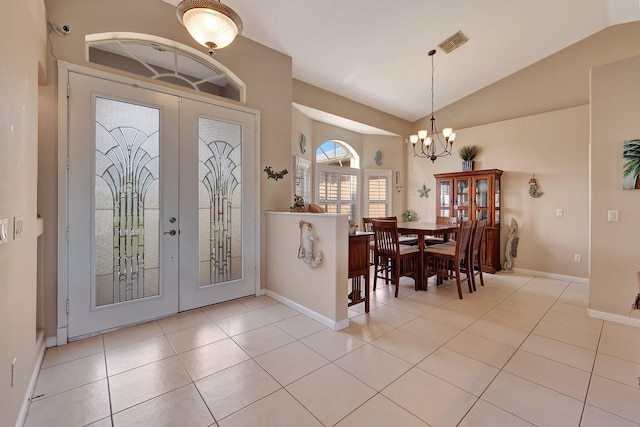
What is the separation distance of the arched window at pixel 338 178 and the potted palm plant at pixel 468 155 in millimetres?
2218

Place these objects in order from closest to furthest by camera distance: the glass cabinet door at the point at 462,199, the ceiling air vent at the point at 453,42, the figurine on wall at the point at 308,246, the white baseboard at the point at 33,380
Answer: the white baseboard at the point at 33,380
the figurine on wall at the point at 308,246
the ceiling air vent at the point at 453,42
the glass cabinet door at the point at 462,199

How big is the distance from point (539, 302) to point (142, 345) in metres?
4.50

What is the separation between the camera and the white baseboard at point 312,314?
8.73 ft

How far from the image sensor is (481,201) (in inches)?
201

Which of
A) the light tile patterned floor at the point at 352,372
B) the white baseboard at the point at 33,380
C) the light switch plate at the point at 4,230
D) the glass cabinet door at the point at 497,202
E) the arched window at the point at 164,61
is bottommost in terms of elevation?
the light tile patterned floor at the point at 352,372

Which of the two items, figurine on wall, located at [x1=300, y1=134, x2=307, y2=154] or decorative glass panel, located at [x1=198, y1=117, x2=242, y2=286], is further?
figurine on wall, located at [x1=300, y1=134, x2=307, y2=154]

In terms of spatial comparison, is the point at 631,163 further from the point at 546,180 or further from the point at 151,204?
the point at 151,204

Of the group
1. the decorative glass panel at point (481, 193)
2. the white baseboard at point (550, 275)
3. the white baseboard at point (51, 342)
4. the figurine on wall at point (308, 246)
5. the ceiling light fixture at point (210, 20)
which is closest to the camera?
the ceiling light fixture at point (210, 20)

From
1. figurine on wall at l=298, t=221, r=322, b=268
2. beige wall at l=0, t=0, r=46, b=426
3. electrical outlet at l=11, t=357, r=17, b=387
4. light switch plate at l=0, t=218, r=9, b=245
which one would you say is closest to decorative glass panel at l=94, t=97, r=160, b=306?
beige wall at l=0, t=0, r=46, b=426

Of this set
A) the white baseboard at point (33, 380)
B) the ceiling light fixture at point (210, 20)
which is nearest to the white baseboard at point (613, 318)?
the ceiling light fixture at point (210, 20)

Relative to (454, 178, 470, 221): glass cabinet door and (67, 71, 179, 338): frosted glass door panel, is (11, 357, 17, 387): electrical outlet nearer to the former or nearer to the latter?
(67, 71, 179, 338): frosted glass door panel

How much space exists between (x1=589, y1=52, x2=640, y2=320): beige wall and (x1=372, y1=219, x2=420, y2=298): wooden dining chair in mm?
1932

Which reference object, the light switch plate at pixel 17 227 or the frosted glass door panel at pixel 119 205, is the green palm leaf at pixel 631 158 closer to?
the frosted glass door panel at pixel 119 205

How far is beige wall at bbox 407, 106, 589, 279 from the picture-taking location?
4363mm
